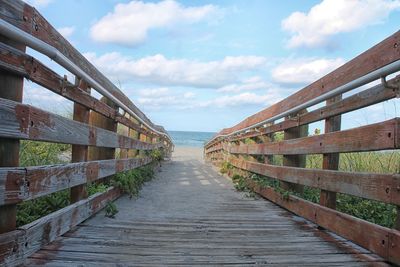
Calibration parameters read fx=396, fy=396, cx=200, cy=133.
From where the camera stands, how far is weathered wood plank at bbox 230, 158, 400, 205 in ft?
7.87

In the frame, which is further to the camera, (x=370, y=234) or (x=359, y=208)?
(x=359, y=208)

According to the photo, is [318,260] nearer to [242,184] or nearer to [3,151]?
[3,151]

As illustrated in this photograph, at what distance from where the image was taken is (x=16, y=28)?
2.05 metres

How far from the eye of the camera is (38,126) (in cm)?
236

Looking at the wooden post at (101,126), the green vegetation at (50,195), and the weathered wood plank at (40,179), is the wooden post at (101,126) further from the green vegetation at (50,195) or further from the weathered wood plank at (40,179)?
the weathered wood plank at (40,179)

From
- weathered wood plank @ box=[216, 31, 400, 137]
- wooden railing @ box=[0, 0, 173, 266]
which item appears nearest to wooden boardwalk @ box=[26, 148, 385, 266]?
wooden railing @ box=[0, 0, 173, 266]

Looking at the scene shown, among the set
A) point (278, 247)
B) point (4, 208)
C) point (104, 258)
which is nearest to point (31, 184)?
point (4, 208)

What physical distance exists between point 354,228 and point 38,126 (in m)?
2.25

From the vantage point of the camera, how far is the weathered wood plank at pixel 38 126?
206cm

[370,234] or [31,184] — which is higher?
[31,184]

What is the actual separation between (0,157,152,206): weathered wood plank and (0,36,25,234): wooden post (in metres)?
0.07

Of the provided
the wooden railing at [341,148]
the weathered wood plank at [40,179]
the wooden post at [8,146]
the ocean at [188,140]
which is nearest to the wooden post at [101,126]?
the weathered wood plank at [40,179]

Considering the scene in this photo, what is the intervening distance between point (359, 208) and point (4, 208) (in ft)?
11.9

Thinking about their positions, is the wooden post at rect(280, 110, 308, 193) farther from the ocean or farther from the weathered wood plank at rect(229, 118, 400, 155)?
the ocean
